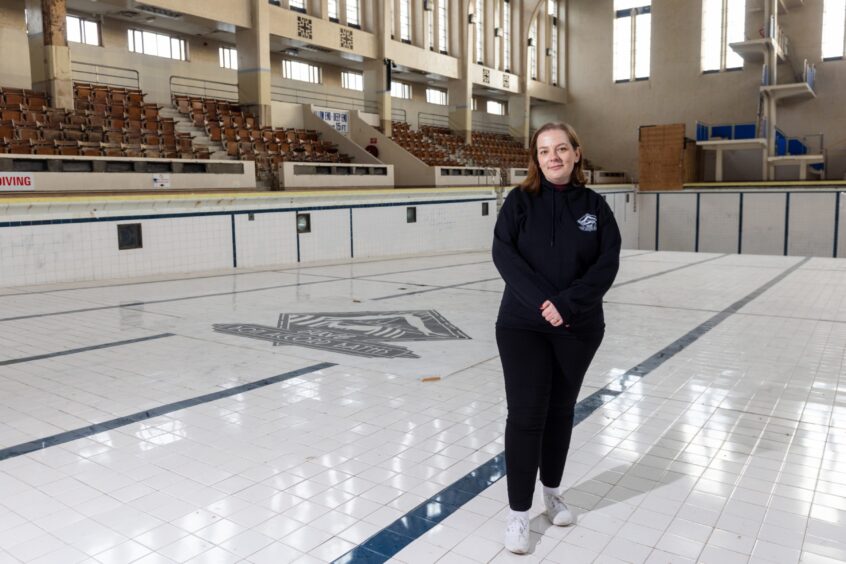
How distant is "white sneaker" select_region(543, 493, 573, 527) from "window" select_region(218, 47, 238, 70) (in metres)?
18.6

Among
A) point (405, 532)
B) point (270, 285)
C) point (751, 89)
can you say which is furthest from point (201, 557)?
point (751, 89)

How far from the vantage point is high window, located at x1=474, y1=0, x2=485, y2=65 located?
25266 mm

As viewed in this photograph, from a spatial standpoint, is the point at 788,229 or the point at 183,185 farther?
the point at 788,229

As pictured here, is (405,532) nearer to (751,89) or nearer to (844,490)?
(844,490)

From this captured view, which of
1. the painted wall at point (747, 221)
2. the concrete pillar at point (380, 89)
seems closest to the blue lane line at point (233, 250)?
the concrete pillar at point (380, 89)

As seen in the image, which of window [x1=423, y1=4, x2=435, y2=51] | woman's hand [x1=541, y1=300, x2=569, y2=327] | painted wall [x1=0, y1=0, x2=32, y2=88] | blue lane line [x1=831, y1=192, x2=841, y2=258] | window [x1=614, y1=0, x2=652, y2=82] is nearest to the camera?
woman's hand [x1=541, y1=300, x2=569, y2=327]

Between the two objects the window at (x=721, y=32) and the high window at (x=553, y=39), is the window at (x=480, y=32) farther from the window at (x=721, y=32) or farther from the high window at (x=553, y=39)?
the window at (x=721, y=32)

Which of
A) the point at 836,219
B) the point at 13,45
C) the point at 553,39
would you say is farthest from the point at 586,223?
the point at 553,39

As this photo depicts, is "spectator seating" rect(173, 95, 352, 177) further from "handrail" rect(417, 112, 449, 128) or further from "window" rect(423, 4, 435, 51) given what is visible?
"handrail" rect(417, 112, 449, 128)

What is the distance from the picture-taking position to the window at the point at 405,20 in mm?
22141

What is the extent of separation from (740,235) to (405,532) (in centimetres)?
2049

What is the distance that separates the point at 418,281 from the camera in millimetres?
9414

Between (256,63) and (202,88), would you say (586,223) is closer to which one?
(256,63)

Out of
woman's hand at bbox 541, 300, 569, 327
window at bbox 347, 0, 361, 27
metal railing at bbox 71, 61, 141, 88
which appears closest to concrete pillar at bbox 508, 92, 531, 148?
window at bbox 347, 0, 361, 27
